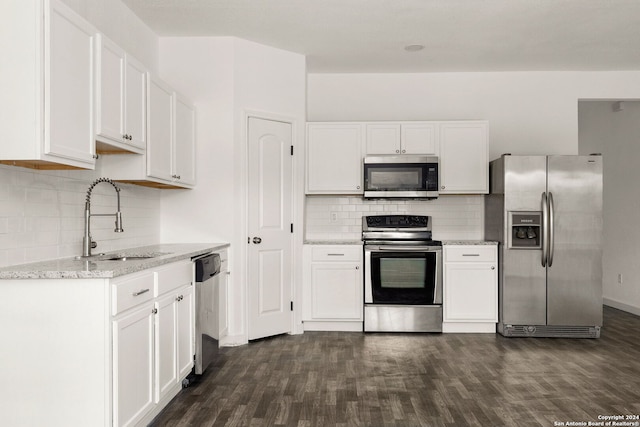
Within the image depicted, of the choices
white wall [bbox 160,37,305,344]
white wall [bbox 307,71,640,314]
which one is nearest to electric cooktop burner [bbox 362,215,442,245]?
white wall [bbox 307,71,640,314]

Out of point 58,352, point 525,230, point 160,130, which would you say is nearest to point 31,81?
point 58,352

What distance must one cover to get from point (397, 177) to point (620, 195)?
125 inches

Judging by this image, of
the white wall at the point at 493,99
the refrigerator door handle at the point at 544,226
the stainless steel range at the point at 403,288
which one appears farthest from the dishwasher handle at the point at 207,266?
the refrigerator door handle at the point at 544,226

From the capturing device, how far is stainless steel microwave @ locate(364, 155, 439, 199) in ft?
17.5

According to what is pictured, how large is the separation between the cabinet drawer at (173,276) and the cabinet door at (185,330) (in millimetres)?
70

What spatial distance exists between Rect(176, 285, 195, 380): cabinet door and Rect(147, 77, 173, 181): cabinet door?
2.93ft

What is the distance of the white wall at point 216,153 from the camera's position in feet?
15.4

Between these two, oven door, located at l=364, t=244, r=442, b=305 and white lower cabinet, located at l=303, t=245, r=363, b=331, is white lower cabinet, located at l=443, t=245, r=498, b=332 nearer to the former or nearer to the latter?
oven door, located at l=364, t=244, r=442, b=305

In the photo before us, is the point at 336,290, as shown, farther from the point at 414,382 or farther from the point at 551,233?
the point at 551,233

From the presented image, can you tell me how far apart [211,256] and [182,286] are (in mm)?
606

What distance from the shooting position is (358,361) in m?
4.14

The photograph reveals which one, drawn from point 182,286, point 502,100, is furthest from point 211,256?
point 502,100

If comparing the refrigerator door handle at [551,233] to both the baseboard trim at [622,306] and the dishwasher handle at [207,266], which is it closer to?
the baseboard trim at [622,306]

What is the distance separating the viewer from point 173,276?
3141 mm
